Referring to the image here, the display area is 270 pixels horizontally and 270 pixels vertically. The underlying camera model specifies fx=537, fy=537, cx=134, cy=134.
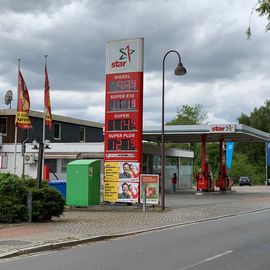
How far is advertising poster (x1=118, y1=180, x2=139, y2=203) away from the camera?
24094 mm

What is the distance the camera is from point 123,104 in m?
25.0

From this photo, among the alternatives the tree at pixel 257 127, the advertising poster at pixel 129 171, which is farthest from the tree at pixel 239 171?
the advertising poster at pixel 129 171

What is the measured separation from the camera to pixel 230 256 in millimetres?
10805

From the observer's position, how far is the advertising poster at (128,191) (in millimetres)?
24094

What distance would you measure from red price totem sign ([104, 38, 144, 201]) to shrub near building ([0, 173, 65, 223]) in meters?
7.01

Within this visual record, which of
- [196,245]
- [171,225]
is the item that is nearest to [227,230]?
[171,225]

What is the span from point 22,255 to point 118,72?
14.8 m

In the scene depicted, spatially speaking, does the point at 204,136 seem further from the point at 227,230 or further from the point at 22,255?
the point at 22,255

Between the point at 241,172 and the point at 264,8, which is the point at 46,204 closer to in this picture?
the point at 264,8

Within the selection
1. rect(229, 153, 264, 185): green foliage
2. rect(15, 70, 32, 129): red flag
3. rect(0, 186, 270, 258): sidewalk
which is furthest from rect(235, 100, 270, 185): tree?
rect(0, 186, 270, 258): sidewalk

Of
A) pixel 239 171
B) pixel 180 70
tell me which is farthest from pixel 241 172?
pixel 180 70

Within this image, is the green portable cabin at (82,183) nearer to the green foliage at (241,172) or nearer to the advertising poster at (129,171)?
the advertising poster at (129,171)

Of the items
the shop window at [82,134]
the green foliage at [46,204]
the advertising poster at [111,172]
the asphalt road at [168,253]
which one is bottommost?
the asphalt road at [168,253]

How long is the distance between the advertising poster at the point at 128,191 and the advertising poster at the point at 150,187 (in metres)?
1.06
